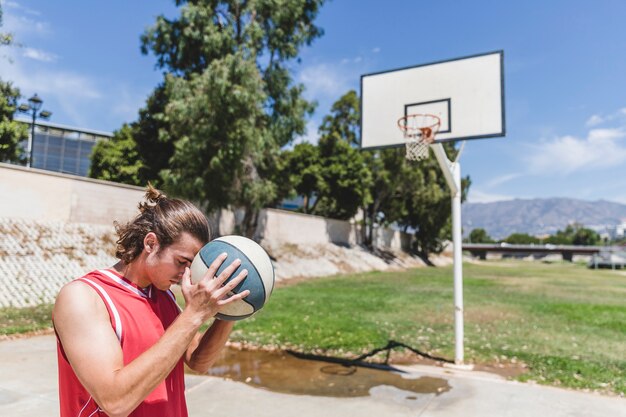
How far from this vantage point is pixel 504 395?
5816mm

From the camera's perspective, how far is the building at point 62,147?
63781 millimetres

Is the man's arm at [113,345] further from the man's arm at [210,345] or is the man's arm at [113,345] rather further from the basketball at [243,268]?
the man's arm at [210,345]

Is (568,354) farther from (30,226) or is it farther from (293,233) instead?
(293,233)

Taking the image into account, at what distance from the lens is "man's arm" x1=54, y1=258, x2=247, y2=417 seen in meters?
1.70

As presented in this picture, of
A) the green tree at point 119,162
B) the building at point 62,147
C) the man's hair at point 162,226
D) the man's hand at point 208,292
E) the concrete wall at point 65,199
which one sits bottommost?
the man's hand at point 208,292

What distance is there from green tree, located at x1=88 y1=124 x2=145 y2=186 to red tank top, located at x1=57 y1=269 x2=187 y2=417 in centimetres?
2647

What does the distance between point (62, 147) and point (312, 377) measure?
232 ft

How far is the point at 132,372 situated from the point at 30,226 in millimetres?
16940

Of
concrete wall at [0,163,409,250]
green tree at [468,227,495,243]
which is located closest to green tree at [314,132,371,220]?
concrete wall at [0,163,409,250]

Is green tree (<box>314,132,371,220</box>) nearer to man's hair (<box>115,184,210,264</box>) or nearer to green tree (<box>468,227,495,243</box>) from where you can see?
man's hair (<box>115,184,210,264</box>)

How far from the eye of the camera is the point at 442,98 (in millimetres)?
9070

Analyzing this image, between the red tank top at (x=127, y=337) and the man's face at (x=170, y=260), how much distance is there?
0.13 meters

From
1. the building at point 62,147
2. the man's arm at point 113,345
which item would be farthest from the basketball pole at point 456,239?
the building at point 62,147

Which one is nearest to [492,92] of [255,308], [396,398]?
[396,398]
